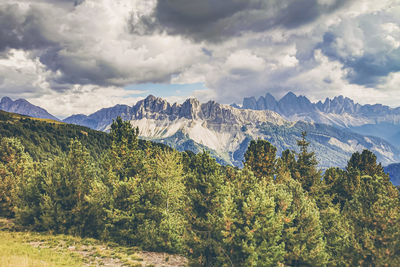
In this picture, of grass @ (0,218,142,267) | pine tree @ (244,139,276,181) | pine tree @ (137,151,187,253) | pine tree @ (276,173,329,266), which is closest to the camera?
grass @ (0,218,142,267)

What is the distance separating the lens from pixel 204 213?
30.7 m

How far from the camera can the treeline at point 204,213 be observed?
26.4m

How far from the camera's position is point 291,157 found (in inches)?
2261

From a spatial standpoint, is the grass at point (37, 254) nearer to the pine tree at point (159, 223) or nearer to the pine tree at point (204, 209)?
the pine tree at point (159, 223)

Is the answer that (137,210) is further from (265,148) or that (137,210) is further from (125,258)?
(265,148)

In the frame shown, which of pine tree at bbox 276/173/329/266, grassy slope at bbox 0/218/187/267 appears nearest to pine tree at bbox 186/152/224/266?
grassy slope at bbox 0/218/187/267

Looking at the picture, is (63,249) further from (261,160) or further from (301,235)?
(261,160)

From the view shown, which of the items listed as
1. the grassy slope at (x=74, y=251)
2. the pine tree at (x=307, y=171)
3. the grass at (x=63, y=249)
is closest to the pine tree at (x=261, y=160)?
the pine tree at (x=307, y=171)

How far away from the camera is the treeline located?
26375mm

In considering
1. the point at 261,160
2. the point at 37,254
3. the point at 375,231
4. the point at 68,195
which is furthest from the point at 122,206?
the point at 375,231

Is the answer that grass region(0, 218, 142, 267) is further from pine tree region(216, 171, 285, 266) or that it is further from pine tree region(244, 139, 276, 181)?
pine tree region(244, 139, 276, 181)

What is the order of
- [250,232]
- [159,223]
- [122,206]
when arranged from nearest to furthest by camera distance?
[250,232] → [122,206] → [159,223]

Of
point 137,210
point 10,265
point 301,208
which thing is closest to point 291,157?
point 301,208

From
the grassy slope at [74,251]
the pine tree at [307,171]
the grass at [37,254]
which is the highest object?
the pine tree at [307,171]
